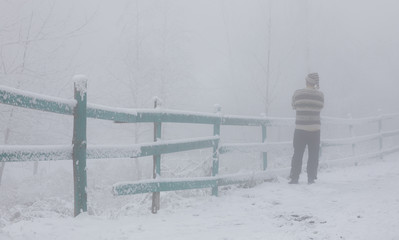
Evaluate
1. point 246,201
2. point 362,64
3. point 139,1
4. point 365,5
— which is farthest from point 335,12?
point 246,201

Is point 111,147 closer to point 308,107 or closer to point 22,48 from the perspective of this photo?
point 308,107

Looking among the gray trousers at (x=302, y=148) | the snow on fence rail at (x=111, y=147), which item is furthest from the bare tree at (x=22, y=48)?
the gray trousers at (x=302, y=148)

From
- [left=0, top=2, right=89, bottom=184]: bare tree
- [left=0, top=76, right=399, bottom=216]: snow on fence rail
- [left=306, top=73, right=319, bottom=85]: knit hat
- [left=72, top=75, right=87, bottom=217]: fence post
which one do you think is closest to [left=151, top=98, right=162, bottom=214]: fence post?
[left=0, top=76, right=399, bottom=216]: snow on fence rail

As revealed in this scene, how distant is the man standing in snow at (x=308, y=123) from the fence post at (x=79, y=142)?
14.6 ft

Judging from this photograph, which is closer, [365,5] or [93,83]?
[93,83]

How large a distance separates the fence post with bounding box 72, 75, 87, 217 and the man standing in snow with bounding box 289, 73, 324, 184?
444cm

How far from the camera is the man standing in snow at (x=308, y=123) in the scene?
7.31m

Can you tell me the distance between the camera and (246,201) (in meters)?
5.89

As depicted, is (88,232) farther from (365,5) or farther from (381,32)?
(365,5)

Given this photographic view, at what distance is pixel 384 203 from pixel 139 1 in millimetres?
17085

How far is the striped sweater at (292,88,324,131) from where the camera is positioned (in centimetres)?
730

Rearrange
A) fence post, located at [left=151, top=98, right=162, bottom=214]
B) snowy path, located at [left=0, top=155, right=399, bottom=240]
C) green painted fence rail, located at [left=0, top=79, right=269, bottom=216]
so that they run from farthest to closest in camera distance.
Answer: fence post, located at [left=151, top=98, right=162, bottom=214]
snowy path, located at [left=0, top=155, right=399, bottom=240]
green painted fence rail, located at [left=0, top=79, right=269, bottom=216]

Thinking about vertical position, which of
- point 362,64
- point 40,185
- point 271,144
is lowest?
point 40,185

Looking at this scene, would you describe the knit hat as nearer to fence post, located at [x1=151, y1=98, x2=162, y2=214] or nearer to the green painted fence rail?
the green painted fence rail
